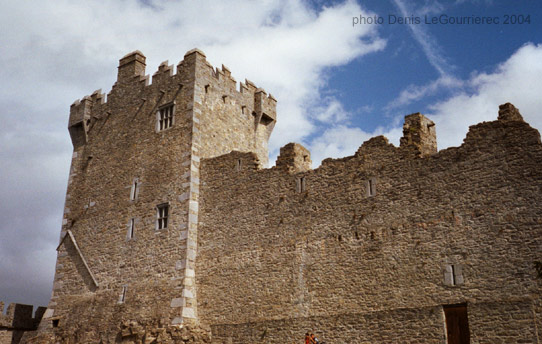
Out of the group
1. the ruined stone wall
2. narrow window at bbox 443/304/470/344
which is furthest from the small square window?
narrow window at bbox 443/304/470/344

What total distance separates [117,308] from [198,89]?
8.05 metres

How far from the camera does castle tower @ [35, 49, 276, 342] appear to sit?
20000mm

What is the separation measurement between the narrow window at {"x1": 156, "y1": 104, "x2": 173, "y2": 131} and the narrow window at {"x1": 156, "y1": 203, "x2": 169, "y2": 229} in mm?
3028

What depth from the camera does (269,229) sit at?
18.5 metres

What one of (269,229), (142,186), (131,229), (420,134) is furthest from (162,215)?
(420,134)

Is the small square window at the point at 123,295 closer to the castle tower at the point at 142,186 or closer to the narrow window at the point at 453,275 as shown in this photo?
the castle tower at the point at 142,186

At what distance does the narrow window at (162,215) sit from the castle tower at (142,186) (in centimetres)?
4

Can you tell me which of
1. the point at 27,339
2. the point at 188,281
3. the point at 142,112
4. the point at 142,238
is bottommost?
the point at 27,339

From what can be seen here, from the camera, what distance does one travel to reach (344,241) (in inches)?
665

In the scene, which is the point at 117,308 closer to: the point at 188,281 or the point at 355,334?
the point at 188,281

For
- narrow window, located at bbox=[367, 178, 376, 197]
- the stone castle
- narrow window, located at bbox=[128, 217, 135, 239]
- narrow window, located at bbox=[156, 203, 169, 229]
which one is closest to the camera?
the stone castle

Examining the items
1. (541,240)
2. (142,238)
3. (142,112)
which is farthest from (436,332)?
(142,112)

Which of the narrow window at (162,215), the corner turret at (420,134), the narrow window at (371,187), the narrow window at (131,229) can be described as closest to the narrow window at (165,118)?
the narrow window at (162,215)

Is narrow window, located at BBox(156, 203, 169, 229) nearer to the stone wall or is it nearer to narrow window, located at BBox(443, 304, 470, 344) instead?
the stone wall
